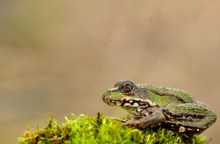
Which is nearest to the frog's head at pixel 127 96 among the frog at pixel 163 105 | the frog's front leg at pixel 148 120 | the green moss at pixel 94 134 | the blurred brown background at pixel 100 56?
the frog at pixel 163 105

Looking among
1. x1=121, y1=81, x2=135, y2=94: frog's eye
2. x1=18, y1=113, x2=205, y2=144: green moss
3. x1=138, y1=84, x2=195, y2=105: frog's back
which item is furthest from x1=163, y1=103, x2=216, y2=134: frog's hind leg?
x1=121, y1=81, x2=135, y2=94: frog's eye

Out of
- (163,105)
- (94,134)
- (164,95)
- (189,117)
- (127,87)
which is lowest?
(94,134)

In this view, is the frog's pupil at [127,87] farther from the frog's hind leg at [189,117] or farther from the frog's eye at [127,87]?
the frog's hind leg at [189,117]

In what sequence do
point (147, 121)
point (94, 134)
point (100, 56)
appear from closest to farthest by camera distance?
1. point (94, 134)
2. point (147, 121)
3. point (100, 56)

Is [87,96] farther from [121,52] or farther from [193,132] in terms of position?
[193,132]

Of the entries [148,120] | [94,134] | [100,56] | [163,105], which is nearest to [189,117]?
[163,105]

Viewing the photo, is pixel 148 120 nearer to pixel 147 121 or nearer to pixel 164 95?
pixel 147 121

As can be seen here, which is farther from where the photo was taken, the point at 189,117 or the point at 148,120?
the point at 189,117

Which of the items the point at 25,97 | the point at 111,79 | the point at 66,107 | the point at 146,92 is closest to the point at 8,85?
the point at 25,97
